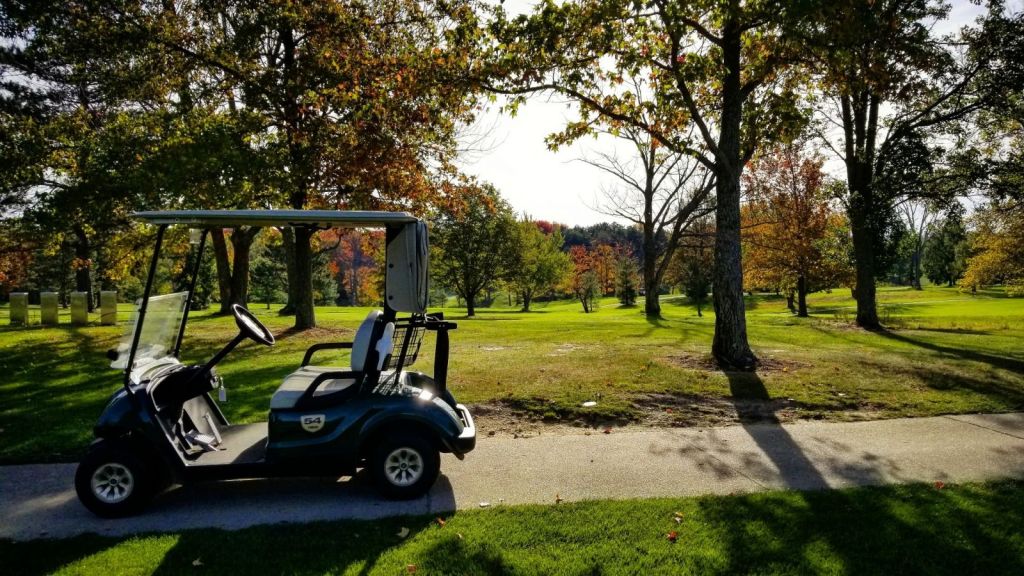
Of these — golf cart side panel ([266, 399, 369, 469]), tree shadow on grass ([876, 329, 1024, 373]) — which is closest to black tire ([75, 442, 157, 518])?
golf cart side panel ([266, 399, 369, 469])

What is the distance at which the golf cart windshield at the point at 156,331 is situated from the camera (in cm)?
485

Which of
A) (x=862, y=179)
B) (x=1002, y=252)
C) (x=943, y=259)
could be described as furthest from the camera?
(x=943, y=259)

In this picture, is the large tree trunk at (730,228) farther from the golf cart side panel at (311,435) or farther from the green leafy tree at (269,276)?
the green leafy tree at (269,276)

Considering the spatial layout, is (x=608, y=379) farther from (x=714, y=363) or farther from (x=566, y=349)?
(x=566, y=349)

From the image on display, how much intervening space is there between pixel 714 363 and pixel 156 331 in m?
9.00

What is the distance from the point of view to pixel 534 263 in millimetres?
45719

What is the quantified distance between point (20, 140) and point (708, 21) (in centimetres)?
1641

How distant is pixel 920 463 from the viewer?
5.81 metres

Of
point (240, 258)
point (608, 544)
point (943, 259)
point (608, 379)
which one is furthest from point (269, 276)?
point (943, 259)

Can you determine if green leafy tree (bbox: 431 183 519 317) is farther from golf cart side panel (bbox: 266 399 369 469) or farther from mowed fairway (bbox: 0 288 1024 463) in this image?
golf cart side panel (bbox: 266 399 369 469)

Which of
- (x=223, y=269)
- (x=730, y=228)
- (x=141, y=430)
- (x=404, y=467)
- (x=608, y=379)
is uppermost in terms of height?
(x=730, y=228)

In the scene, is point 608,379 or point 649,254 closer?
point 608,379

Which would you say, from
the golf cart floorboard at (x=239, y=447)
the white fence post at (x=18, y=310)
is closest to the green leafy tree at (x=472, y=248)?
the white fence post at (x=18, y=310)

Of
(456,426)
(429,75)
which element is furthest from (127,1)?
(456,426)
